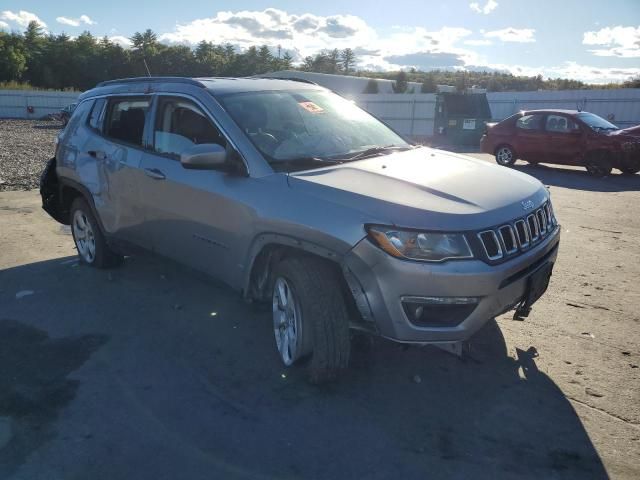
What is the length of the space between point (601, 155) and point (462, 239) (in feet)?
37.5

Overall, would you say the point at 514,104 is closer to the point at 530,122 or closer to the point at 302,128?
the point at 530,122

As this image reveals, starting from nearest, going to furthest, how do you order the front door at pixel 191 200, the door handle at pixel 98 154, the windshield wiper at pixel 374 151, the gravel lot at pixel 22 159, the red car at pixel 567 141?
the front door at pixel 191 200
the windshield wiper at pixel 374 151
the door handle at pixel 98 154
the gravel lot at pixel 22 159
the red car at pixel 567 141

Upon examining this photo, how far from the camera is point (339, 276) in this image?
10.6ft

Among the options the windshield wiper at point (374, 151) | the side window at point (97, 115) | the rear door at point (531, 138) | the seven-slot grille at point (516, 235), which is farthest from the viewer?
the rear door at point (531, 138)

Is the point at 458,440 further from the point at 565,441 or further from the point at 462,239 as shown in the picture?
the point at 462,239

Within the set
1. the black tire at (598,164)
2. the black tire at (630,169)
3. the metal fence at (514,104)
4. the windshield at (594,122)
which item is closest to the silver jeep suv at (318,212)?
the black tire at (598,164)

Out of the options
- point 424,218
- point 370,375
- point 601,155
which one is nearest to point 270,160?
point 424,218

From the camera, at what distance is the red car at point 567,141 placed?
487 inches

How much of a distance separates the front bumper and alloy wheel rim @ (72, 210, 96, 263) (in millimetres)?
3540

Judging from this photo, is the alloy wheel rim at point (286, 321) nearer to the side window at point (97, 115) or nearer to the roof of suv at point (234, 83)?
the roof of suv at point (234, 83)

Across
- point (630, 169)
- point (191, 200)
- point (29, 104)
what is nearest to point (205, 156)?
point (191, 200)

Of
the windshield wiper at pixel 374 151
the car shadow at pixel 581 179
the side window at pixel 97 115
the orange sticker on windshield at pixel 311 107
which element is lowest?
Result: the car shadow at pixel 581 179

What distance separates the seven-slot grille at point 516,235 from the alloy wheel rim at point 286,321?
1.17 metres

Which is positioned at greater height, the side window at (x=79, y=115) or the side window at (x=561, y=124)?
the side window at (x=79, y=115)
